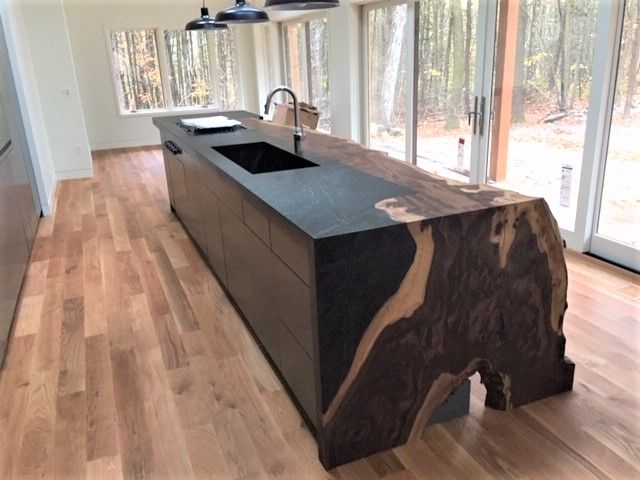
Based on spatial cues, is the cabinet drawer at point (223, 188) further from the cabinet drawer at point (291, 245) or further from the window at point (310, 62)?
the window at point (310, 62)

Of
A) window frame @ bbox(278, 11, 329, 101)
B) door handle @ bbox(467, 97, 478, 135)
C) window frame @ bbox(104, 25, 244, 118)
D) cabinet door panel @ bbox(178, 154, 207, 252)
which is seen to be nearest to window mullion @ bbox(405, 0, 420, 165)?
door handle @ bbox(467, 97, 478, 135)

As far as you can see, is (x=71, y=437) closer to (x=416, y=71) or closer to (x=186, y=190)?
(x=186, y=190)

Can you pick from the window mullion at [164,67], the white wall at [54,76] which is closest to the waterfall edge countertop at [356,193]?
the white wall at [54,76]

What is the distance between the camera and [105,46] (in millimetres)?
8414

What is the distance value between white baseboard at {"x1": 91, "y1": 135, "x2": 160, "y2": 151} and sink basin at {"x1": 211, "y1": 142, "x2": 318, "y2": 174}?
19.8 feet

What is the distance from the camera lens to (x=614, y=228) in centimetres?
353

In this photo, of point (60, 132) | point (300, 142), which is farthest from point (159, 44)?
point (300, 142)

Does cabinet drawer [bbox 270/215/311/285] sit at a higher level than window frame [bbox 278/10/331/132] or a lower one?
lower

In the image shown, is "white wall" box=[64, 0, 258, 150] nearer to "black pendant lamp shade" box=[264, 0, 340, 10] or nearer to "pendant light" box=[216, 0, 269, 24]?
"pendant light" box=[216, 0, 269, 24]

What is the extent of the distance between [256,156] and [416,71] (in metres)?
2.43

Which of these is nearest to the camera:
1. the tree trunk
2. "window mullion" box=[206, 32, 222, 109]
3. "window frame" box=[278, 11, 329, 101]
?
the tree trunk

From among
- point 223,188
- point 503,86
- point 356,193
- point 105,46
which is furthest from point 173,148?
point 105,46

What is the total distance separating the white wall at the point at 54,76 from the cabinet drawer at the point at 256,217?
15.5ft

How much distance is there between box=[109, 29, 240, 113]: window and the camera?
877 centimetres
